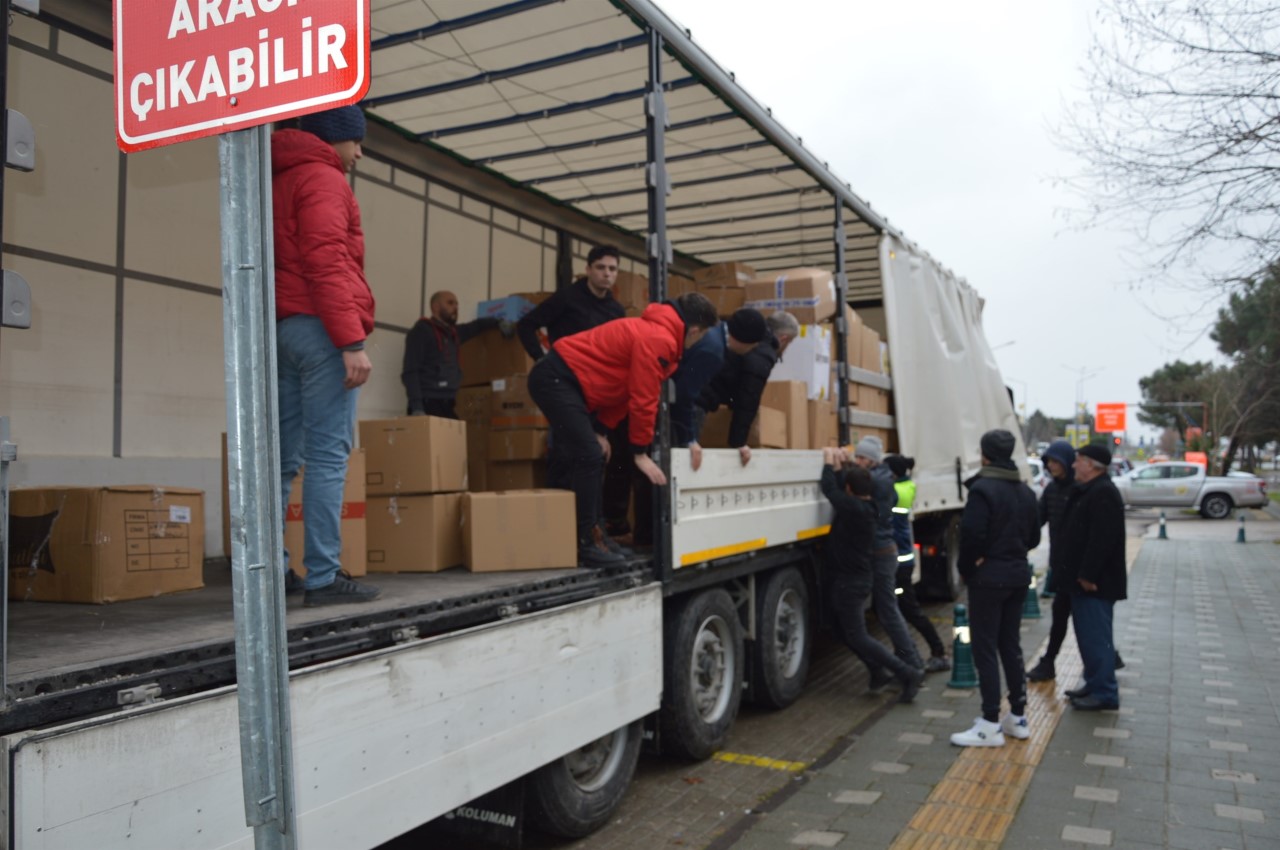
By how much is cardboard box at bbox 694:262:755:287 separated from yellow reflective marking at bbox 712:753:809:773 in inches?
137

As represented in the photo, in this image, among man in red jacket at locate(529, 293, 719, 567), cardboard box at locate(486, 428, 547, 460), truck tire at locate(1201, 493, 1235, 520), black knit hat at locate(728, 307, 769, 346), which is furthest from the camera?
truck tire at locate(1201, 493, 1235, 520)

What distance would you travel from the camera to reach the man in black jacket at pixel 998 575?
560 centimetres

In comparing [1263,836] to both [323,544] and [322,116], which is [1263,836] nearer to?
[323,544]

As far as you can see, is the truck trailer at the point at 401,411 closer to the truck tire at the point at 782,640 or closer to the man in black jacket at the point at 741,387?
the truck tire at the point at 782,640

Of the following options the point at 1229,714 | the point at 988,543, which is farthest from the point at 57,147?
the point at 1229,714

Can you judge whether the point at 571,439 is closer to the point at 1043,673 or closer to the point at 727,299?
the point at 727,299

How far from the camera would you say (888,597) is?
6883mm

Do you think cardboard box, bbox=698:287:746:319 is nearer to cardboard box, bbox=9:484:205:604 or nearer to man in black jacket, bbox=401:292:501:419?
man in black jacket, bbox=401:292:501:419

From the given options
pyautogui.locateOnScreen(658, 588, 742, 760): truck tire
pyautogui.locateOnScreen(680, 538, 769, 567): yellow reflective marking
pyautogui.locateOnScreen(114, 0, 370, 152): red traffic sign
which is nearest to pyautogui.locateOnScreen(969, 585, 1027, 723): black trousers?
pyautogui.locateOnScreen(680, 538, 769, 567): yellow reflective marking

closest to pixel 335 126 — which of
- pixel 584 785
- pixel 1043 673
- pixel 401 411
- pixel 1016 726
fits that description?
pixel 584 785

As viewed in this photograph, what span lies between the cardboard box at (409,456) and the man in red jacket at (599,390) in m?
0.56

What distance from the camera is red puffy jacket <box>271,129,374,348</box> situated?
132 inches

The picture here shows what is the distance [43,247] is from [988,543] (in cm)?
519

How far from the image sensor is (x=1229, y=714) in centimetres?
620
